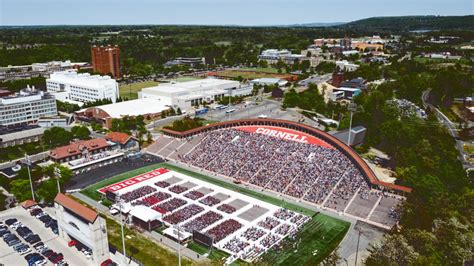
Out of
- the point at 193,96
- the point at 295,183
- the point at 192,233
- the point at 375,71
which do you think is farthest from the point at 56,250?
the point at 375,71

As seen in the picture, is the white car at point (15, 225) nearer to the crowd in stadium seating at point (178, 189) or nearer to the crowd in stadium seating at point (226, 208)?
the crowd in stadium seating at point (178, 189)

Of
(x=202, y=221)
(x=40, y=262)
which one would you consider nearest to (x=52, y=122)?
(x=40, y=262)

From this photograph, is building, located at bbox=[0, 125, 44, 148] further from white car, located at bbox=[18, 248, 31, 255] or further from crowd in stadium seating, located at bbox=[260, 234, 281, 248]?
crowd in stadium seating, located at bbox=[260, 234, 281, 248]

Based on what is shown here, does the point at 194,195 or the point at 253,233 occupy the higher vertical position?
the point at 194,195

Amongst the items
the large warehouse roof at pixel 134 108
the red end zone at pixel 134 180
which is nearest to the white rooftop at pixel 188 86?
the large warehouse roof at pixel 134 108

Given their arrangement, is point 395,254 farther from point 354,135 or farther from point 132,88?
point 132,88

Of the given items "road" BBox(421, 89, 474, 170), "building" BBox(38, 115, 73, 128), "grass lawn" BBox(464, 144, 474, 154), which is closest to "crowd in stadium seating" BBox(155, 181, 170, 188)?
"building" BBox(38, 115, 73, 128)
